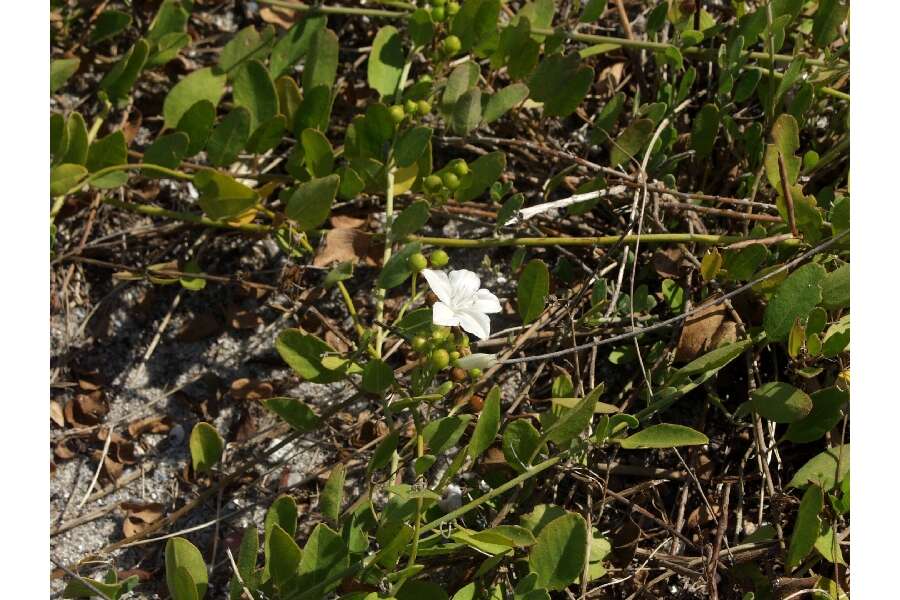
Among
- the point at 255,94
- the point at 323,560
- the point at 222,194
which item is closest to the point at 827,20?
the point at 255,94

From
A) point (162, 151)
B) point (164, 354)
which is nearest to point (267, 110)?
point (162, 151)

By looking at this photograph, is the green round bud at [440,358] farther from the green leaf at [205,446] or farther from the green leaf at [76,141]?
the green leaf at [76,141]

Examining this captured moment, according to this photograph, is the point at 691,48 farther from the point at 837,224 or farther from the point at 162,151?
the point at 162,151

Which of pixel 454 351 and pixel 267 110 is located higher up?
pixel 267 110

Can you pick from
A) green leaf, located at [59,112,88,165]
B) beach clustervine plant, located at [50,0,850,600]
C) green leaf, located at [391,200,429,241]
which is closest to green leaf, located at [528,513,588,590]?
beach clustervine plant, located at [50,0,850,600]

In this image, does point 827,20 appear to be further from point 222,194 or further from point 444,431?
point 222,194

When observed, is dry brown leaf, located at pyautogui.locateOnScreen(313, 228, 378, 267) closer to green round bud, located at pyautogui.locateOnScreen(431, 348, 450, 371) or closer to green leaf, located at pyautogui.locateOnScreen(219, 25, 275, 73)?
green round bud, located at pyautogui.locateOnScreen(431, 348, 450, 371)

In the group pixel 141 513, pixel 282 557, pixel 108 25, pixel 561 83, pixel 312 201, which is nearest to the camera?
pixel 282 557
